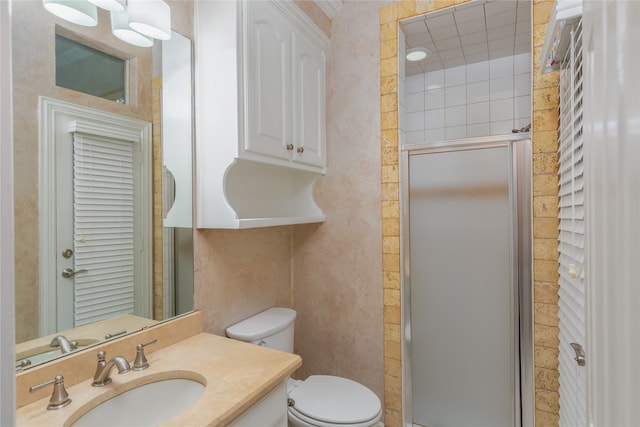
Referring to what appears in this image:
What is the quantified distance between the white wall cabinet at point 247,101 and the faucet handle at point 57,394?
2.36 ft

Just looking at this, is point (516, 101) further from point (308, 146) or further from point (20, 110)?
point (20, 110)

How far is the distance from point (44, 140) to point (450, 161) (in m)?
1.79

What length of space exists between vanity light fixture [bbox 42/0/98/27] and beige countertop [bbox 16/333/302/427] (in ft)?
3.69

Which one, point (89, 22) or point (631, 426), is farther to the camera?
point (89, 22)

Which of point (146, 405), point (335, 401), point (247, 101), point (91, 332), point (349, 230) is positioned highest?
point (247, 101)

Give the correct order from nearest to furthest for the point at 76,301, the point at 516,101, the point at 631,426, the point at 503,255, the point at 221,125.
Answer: the point at 631,426
the point at 76,301
the point at 221,125
the point at 503,255
the point at 516,101

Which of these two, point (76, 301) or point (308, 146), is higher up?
point (308, 146)

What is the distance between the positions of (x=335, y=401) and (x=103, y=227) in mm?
1255

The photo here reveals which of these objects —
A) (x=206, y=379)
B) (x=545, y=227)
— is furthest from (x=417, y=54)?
(x=206, y=379)

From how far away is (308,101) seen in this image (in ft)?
6.14

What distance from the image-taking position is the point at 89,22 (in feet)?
3.70

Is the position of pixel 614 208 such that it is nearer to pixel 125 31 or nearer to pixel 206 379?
pixel 206 379

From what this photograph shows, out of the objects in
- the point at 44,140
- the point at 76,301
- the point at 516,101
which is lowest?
the point at 76,301

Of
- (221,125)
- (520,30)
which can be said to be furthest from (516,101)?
(221,125)
